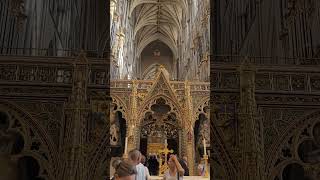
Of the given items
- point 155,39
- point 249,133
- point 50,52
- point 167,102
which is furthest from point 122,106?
point 155,39

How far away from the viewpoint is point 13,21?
5340mm

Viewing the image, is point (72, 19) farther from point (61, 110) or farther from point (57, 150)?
point (57, 150)

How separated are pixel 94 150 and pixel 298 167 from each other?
8.78 ft

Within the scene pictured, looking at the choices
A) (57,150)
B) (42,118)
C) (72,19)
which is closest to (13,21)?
(72,19)

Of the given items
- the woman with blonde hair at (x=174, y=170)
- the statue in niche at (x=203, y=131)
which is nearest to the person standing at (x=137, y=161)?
the woman with blonde hair at (x=174, y=170)

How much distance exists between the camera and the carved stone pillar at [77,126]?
4711 mm

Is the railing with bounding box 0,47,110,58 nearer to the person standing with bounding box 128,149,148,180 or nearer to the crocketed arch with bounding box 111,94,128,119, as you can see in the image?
the person standing with bounding box 128,149,148,180

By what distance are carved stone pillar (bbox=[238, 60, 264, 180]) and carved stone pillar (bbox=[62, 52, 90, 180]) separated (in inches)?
77.9

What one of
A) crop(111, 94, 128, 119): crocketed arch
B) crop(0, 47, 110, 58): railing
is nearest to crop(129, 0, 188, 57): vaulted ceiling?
crop(111, 94, 128, 119): crocketed arch

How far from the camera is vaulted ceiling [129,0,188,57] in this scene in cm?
3419

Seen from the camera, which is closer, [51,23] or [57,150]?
[57,150]

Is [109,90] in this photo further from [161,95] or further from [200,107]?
[200,107]

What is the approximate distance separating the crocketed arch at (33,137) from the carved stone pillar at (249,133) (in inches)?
92.2

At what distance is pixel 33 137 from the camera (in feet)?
15.7
